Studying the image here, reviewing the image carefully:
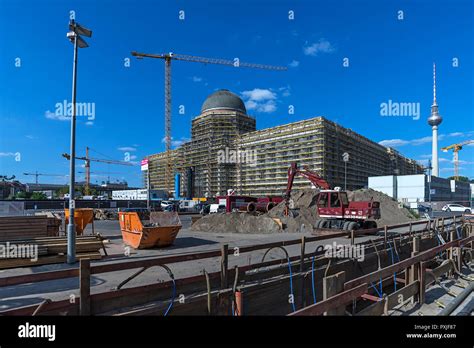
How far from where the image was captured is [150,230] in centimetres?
1333

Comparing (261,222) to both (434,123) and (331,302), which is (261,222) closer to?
(331,302)

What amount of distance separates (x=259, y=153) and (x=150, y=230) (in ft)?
194

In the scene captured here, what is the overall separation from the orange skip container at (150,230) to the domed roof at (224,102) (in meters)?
72.3

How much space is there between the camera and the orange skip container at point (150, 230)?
13.3 m

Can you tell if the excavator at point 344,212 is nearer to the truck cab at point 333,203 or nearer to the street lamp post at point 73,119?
the truck cab at point 333,203

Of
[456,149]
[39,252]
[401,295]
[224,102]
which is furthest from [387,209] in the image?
[456,149]

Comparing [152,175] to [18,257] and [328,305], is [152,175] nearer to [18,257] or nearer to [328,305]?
[18,257]

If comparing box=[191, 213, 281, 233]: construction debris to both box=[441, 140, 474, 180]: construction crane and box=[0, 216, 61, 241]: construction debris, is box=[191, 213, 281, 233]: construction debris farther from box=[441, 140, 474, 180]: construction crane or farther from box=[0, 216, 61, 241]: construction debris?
box=[441, 140, 474, 180]: construction crane

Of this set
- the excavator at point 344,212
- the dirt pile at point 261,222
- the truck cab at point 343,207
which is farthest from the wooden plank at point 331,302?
the dirt pile at point 261,222

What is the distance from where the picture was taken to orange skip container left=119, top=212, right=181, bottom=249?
1333 cm

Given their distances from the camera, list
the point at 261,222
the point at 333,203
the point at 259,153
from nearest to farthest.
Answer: the point at 333,203 → the point at 261,222 → the point at 259,153

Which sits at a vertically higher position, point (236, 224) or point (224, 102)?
point (224, 102)

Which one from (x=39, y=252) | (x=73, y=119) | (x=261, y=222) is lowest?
(x=261, y=222)
